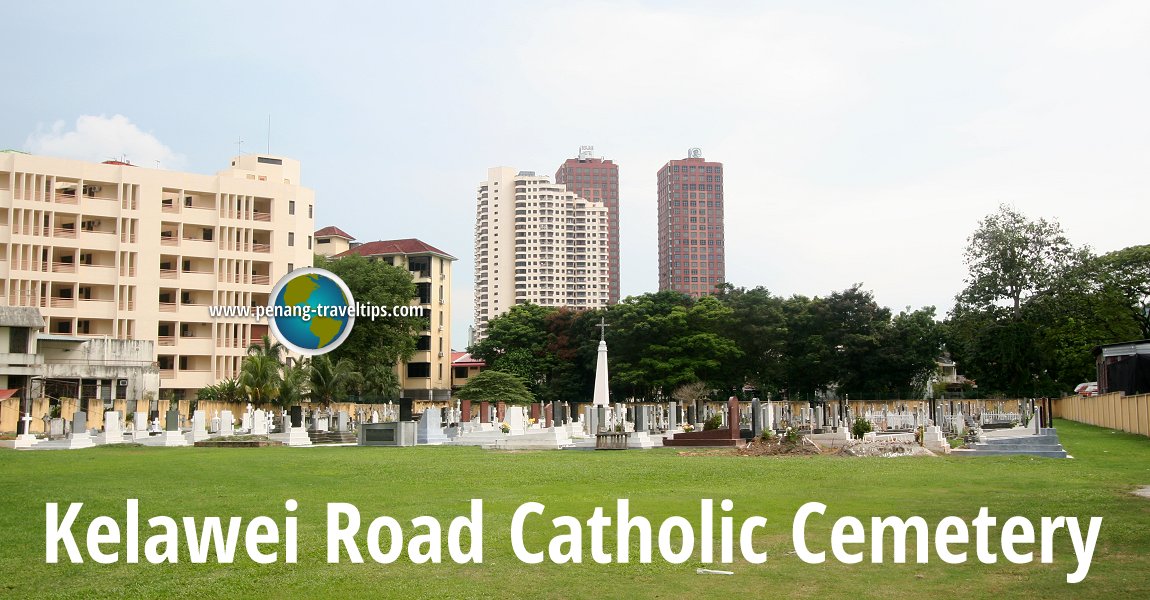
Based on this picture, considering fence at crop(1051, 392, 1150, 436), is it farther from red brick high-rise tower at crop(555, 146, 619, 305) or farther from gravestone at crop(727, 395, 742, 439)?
red brick high-rise tower at crop(555, 146, 619, 305)

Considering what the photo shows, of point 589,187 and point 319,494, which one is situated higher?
point 589,187

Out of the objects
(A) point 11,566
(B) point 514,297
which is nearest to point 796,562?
(A) point 11,566

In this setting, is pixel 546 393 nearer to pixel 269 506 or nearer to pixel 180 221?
pixel 180 221

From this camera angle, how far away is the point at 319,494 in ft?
45.6

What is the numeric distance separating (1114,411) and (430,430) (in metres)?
23.9

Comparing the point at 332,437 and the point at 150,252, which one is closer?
the point at 332,437

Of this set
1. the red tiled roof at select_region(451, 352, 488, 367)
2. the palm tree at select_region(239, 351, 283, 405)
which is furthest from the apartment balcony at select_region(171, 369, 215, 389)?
the red tiled roof at select_region(451, 352, 488, 367)

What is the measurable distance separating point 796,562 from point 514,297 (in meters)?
Result: 127

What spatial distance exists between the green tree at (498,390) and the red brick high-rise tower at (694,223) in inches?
4315

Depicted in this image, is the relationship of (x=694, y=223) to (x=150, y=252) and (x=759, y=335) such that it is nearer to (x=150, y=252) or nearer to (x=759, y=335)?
(x=759, y=335)

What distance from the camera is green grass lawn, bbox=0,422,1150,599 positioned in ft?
24.2

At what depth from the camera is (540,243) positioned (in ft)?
437

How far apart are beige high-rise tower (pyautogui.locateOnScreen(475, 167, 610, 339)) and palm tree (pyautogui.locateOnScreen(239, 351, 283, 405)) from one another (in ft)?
278

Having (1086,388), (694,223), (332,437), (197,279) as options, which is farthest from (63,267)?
(694,223)
